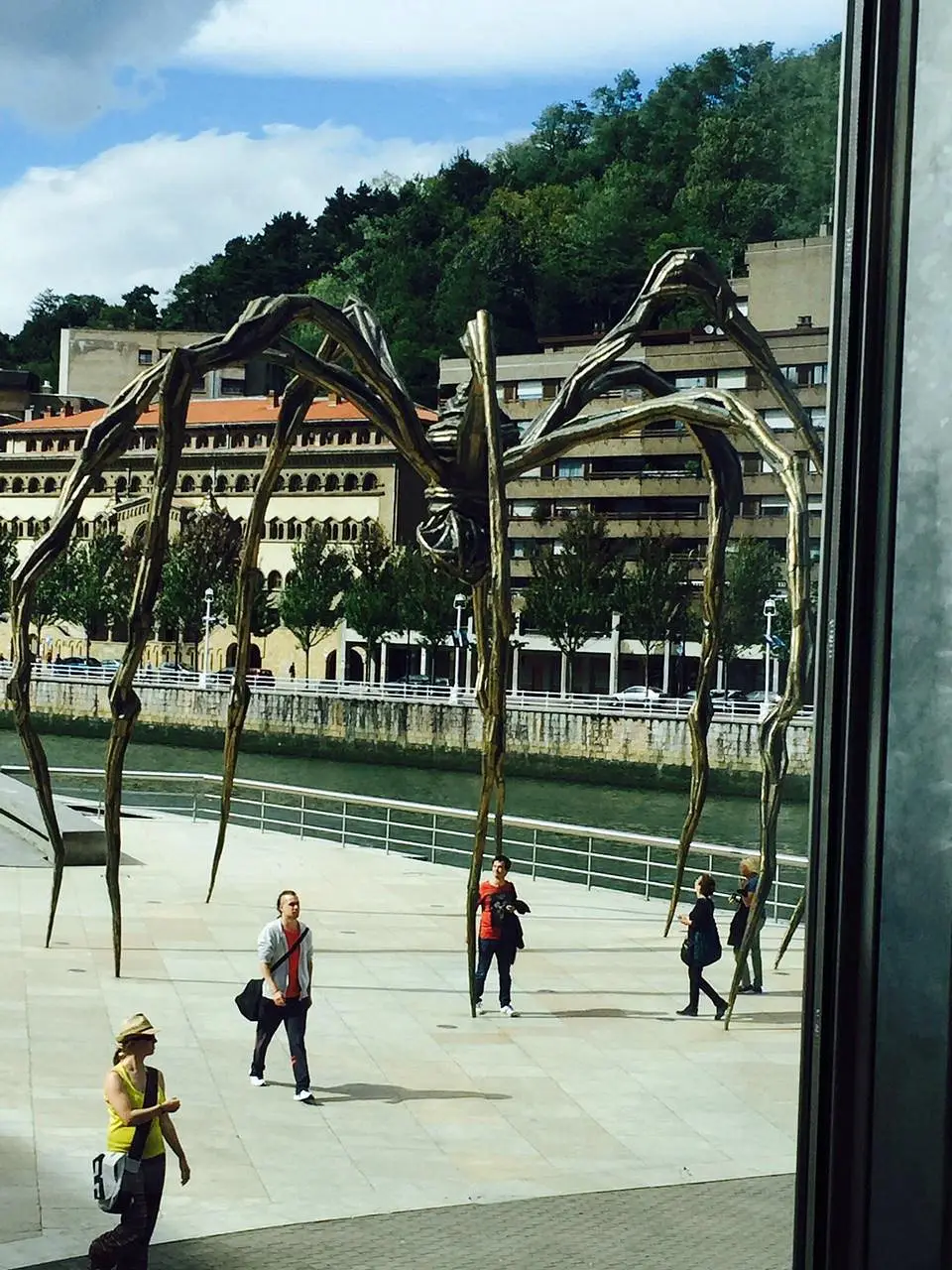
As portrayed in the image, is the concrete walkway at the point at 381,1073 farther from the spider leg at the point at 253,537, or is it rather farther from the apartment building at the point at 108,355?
the apartment building at the point at 108,355

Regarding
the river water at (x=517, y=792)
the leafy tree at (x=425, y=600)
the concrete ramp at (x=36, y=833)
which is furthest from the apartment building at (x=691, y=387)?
the river water at (x=517, y=792)

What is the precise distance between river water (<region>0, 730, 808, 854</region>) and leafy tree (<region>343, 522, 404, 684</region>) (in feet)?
14.7

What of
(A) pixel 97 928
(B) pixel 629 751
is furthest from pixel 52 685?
(B) pixel 629 751

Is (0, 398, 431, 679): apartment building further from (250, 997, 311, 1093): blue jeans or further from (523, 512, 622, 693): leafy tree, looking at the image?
(523, 512, 622, 693): leafy tree

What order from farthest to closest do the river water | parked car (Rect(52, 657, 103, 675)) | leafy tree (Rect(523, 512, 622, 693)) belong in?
the river water
leafy tree (Rect(523, 512, 622, 693))
parked car (Rect(52, 657, 103, 675))

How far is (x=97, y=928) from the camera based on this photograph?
585 cm

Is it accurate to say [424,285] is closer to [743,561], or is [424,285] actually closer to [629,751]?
[743,561]

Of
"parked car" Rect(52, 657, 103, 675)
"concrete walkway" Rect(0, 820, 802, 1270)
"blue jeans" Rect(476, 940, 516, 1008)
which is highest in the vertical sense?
"parked car" Rect(52, 657, 103, 675)

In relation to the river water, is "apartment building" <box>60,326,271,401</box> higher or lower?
higher

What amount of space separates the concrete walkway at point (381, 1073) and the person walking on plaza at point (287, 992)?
0.24 feet

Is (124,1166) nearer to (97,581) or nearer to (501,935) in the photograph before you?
(97,581)

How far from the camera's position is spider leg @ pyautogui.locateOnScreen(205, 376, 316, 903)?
3.52 meters

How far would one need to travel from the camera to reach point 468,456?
139 inches

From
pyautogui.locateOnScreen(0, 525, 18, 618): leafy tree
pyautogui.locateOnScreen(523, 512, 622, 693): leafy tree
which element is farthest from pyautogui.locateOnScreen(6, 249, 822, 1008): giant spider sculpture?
pyautogui.locateOnScreen(523, 512, 622, 693): leafy tree
